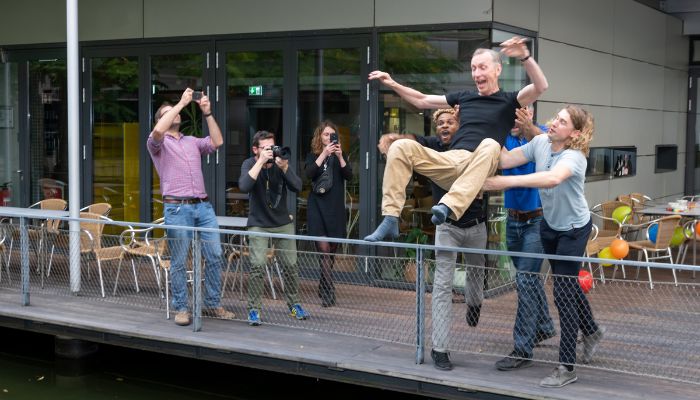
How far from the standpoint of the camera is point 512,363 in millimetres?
5695

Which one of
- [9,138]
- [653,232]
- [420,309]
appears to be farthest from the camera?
[9,138]

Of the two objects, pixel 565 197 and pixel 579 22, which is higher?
pixel 579 22

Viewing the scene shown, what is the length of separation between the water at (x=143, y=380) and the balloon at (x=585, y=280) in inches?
67.7

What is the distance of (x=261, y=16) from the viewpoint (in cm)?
946

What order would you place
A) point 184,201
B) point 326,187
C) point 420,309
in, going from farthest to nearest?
point 326,187 < point 184,201 < point 420,309

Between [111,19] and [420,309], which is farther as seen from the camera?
[111,19]

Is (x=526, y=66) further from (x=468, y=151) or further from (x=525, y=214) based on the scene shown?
(x=525, y=214)

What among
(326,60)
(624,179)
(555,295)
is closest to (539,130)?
(555,295)

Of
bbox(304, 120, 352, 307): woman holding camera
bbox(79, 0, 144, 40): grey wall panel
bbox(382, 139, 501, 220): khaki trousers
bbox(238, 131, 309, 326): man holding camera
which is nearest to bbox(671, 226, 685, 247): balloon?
bbox(304, 120, 352, 307): woman holding camera

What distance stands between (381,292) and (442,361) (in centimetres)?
80

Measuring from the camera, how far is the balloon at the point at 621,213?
9.94 m

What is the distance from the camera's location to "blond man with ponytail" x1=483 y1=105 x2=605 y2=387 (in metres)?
5.33

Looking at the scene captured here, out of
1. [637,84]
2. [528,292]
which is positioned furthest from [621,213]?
[528,292]

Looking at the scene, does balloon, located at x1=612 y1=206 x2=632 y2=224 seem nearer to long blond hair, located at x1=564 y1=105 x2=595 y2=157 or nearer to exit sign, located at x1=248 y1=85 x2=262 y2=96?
exit sign, located at x1=248 y1=85 x2=262 y2=96
